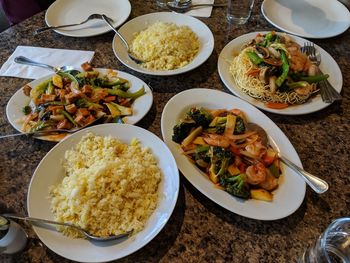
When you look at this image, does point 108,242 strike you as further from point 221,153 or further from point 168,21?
point 168,21

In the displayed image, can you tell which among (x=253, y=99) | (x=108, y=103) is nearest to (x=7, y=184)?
(x=108, y=103)

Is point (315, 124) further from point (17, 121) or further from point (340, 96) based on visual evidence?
point (17, 121)

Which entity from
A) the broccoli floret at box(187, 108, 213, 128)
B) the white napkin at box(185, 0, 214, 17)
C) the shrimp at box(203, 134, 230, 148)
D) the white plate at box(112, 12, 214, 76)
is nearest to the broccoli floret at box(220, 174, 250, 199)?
the shrimp at box(203, 134, 230, 148)

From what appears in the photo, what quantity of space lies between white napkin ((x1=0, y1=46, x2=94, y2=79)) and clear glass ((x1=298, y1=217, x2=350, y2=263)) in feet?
3.81

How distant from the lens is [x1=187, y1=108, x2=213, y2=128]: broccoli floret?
3.65 feet

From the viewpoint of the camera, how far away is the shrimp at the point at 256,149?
102cm

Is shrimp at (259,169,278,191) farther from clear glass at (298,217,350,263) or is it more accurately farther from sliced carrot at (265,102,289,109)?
sliced carrot at (265,102,289,109)

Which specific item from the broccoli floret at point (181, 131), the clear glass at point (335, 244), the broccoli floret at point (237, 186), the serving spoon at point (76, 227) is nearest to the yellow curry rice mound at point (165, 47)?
the broccoli floret at point (181, 131)

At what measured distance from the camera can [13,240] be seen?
0.84 m

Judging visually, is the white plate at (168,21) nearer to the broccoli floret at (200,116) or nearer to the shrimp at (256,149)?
the broccoli floret at (200,116)

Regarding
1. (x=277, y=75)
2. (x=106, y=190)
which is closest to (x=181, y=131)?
(x=106, y=190)

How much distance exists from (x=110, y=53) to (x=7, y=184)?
78 cm

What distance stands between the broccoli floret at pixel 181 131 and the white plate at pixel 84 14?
2.60ft

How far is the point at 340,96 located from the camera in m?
1.28
